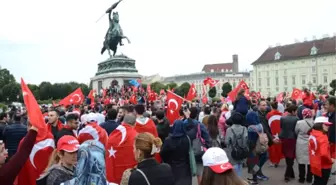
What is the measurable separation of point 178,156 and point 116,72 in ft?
126

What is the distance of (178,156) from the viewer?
21.6 feet

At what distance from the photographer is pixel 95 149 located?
3.64 m

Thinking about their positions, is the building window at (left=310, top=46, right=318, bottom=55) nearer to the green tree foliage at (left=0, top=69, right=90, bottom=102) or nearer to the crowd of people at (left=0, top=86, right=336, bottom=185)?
the green tree foliage at (left=0, top=69, right=90, bottom=102)

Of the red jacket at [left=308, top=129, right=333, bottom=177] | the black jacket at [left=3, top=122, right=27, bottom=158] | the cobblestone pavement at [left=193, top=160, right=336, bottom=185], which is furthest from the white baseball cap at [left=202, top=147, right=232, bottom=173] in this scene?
the cobblestone pavement at [left=193, top=160, right=336, bottom=185]

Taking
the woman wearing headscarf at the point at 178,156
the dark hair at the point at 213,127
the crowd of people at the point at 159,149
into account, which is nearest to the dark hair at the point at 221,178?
the crowd of people at the point at 159,149

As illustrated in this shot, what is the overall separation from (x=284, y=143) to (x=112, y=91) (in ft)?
94.2

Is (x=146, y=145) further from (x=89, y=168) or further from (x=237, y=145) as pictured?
(x=237, y=145)

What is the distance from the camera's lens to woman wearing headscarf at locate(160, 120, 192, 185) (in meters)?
6.58

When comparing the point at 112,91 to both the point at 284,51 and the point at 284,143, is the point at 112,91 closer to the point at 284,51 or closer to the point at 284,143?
the point at 284,143

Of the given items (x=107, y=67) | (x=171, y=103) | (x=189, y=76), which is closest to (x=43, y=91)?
(x=107, y=67)

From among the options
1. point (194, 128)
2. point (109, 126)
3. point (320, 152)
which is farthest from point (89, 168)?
point (320, 152)

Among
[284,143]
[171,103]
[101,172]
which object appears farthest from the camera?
[171,103]

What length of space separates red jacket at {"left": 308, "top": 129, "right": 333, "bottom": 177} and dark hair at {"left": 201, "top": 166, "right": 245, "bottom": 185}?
4578 mm

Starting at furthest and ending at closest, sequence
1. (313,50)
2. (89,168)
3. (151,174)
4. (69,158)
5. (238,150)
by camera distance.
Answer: (313,50) → (238,150) → (69,158) → (151,174) → (89,168)
